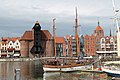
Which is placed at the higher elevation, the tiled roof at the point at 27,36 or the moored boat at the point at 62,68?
the tiled roof at the point at 27,36

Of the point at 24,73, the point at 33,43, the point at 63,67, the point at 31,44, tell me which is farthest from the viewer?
the point at 31,44

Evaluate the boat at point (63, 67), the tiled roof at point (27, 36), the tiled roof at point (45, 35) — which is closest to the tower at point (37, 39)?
the tiled roof at point (27, 36)

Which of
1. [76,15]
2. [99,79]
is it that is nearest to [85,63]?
[76,15]

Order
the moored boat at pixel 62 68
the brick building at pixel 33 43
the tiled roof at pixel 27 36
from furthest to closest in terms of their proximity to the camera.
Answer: the tiled roof at pixel 27 36 → the brick building at pixel 33 43 → the moored boat at pixel 62 68

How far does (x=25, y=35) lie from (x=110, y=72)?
456 ft

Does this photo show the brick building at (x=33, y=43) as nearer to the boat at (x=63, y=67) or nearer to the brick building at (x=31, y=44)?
the brick building at (x=31, y=44)

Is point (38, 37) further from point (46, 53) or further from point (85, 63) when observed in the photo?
point (85, 63)

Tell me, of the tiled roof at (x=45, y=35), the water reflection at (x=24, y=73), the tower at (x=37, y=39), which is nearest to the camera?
the water reflection at (x=24, y=73)

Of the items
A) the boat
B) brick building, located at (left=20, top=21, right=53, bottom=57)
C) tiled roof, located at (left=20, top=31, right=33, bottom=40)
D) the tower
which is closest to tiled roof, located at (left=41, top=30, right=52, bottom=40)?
brick building, located at (left=20, top=21, right=53, bottom=57)

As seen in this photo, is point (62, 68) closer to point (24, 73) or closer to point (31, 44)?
point (24, 73)

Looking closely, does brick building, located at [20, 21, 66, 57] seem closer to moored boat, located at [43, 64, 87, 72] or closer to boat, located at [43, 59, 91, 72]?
boat, located at [43, 59, 91, 72]

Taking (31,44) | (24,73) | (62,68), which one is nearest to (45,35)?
(31,44)

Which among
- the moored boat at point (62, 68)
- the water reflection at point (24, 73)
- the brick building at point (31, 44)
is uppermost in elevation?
the brick building at point (31, 44)

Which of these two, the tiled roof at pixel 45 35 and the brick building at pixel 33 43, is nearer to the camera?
the brick building at pixel 33 43
